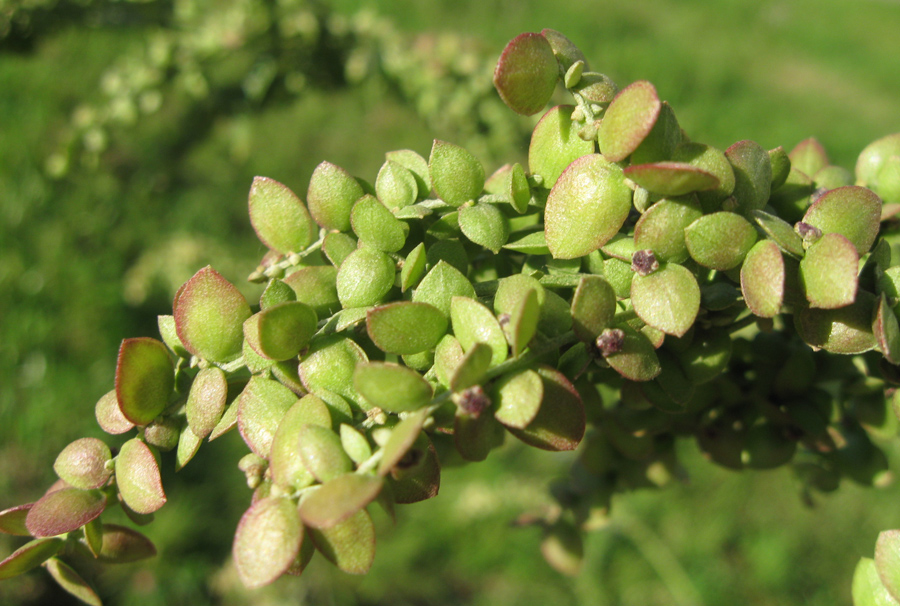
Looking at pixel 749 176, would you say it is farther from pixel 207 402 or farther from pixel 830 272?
pixel 207 402

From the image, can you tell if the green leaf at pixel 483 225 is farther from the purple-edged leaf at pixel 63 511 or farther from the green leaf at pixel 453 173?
the purple-edged leaf at pixel 63 511

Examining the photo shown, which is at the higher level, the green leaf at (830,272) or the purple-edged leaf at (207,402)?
the green leaf at (830,272)

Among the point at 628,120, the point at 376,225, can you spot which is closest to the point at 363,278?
the point at 376,225

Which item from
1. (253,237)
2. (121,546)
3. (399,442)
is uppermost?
→ (399,442)

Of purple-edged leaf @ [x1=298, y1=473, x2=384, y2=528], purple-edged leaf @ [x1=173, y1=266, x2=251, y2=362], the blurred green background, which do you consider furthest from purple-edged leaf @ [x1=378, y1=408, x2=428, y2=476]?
the blurred green background

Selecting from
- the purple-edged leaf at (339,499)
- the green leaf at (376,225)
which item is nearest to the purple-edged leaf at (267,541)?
the purple-edged leaf at (339,499)

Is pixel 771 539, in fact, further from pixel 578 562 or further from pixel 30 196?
pixel 30 196

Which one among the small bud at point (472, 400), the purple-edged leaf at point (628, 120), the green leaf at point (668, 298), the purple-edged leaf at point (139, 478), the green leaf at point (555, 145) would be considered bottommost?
the purple-edged leaf at point (139, 478)
